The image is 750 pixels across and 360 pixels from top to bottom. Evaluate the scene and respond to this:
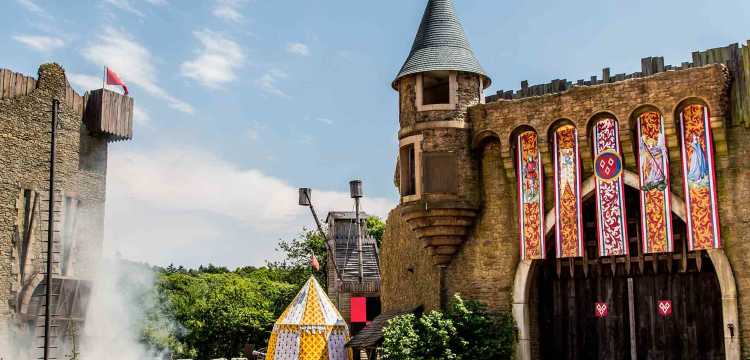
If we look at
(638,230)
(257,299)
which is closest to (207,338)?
(257,299)

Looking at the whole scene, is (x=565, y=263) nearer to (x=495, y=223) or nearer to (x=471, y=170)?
(x=495, y=223)

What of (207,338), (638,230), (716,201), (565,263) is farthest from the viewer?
(207,338)

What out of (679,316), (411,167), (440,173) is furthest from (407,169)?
(679,316)

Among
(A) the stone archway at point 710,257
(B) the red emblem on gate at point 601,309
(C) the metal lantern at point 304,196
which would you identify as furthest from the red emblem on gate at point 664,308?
(C) the metal lantern at point 304,196

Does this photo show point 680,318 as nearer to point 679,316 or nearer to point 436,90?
point 679,316

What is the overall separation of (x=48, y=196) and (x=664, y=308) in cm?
2277

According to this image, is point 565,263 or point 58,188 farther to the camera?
point 58,188

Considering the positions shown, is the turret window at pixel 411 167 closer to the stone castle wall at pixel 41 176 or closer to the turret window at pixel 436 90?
the turret window at pixel 436 90

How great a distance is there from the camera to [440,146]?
23172 mm

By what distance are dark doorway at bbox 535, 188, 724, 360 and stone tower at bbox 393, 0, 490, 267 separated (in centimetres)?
267

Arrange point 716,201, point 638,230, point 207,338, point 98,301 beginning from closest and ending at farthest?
point 716,201 < point 638,230 < point 98,301 < point 207,338

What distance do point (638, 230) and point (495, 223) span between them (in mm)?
3790

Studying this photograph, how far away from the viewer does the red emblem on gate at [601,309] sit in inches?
865

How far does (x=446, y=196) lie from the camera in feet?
75.4
